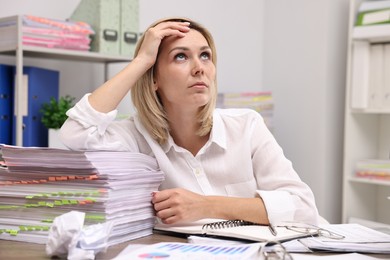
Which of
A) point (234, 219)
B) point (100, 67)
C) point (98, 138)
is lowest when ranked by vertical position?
point (234, 219)

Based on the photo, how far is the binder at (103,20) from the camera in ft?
9.11

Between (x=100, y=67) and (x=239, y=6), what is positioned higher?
(x=239, y=6)

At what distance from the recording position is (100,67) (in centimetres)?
317

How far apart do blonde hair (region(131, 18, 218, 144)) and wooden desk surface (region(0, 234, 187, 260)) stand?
468 millimetres

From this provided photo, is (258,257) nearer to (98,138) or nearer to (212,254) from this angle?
(212,254)

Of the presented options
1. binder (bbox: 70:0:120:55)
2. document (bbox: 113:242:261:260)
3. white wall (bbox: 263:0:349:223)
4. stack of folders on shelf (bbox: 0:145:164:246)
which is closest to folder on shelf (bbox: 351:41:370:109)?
white wall (bbox: 263:0:349:223)

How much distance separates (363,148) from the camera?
12.1 feet

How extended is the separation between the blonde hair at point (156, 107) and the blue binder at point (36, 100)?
1.03 m

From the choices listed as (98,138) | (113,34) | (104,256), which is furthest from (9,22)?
(104,256)

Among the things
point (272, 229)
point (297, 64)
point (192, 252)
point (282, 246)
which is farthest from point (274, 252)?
point (297, 64)

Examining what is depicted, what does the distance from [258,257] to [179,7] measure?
2820mm

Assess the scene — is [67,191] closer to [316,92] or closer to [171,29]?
[171,29]

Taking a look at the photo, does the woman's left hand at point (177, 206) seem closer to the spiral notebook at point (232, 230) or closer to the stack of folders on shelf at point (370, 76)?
the spiral notebook at point (232, 230)

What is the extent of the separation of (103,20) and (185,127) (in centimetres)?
129
